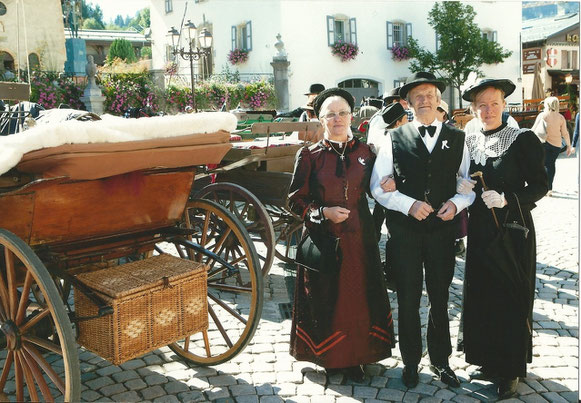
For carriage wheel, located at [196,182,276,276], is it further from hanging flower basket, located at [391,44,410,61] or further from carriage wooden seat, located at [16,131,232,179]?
hanging flower basket, located at [391,44,410,61]

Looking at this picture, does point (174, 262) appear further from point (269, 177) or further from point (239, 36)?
point (239, 36)

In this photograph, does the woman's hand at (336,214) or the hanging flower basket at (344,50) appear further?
the hanging flower basket at (344,50)

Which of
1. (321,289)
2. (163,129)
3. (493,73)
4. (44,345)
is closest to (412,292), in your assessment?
(321,289)

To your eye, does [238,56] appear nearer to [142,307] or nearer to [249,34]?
A: [249,34]

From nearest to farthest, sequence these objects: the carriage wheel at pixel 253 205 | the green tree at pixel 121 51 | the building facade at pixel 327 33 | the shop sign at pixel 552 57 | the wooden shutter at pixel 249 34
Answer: the carriage wheel at pixel 253 205 → the building facade at pixel 327 33 → the wooden shutter at pixel 249 34 → the green tree at pixel 121 51 → the shop sign at pixel 552 57

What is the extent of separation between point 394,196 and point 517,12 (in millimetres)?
26669

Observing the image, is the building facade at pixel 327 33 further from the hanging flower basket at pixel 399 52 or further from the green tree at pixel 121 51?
the green tree at pixel 121 51

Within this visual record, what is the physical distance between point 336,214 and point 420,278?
610 mm

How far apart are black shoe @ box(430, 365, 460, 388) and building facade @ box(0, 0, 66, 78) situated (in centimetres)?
2407

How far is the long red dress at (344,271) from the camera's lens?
317 centimetres

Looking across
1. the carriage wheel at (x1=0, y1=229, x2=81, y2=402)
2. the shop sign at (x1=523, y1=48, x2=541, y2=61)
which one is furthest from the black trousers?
the shop sign at (x1=523, y1=48, x2=541, y2=61)

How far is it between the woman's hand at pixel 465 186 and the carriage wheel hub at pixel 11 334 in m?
2.35

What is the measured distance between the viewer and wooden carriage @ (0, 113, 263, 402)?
2520 millimetres

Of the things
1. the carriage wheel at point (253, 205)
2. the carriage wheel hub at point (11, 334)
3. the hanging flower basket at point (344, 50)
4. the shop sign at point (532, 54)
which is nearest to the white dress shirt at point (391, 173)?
the carriage wheel at point (253, 205)
